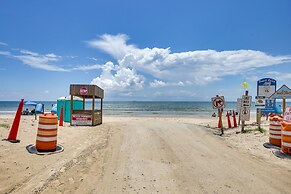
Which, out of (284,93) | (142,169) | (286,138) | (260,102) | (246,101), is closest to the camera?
(142,169)

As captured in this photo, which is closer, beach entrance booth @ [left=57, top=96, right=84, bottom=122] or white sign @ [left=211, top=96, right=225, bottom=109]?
white sign @ [left=211, top=96, right=225, bottom=109]

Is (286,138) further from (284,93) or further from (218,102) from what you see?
(218,102)

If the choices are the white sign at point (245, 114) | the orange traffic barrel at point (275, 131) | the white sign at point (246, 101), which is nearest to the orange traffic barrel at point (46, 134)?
the orange traffic barrel at point (275, 131)

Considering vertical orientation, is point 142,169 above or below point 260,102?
below

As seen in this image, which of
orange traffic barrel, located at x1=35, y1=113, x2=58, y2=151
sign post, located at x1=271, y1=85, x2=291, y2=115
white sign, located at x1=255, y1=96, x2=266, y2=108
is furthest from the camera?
white sign, located at x1=255, y1=96, x2=266, y2=108

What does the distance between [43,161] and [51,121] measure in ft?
4.89

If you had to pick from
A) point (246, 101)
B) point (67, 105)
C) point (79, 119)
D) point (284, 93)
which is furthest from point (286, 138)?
point (67, 105)

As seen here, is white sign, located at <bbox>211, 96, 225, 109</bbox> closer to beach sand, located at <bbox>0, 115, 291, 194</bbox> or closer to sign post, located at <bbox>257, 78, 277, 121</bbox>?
sign post, located at <bbox>257, 78, 277, 121</bbox>

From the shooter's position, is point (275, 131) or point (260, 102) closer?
point (275, 131)

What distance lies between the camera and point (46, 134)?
734 centimetres

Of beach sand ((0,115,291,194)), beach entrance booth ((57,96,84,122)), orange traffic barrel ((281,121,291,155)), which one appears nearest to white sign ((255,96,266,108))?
beach sand ((0,115,291,194))

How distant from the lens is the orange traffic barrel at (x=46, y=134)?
23.9ft

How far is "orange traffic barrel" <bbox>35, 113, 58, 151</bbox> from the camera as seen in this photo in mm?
7276

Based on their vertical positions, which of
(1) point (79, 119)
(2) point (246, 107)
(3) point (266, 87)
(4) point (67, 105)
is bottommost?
(1) point (79, 119)
